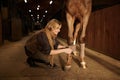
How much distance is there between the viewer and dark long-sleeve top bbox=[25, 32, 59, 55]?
501 cm

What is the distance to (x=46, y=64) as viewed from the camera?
18.8 ft

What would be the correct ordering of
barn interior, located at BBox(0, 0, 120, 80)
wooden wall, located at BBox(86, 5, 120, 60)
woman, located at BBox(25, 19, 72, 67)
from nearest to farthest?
barn interior, located at BBox(0, 0, 120, 80)
woman, located at BBox(25, 19, 72, 67)
wooden wall, located at BBox(86, 5, 120, 60)

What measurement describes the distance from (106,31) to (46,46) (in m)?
4.07

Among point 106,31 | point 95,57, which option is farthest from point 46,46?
point 106,31

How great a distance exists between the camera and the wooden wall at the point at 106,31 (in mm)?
7484

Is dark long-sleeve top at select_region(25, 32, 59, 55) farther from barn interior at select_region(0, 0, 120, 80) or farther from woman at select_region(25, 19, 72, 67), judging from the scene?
barn interior at select_region(0, 0, 120, 80)

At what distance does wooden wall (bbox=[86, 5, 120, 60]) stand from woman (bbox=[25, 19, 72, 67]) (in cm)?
266

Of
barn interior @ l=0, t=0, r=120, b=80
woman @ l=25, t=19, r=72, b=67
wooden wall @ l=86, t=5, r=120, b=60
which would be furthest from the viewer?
wooden wall @ l=86, t=5, r=120, b=60

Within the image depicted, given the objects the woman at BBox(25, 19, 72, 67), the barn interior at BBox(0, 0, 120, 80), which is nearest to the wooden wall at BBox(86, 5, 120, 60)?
the barn interior at BBox(0, 0, 120, 80)

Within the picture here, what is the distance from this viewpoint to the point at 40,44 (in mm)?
5301

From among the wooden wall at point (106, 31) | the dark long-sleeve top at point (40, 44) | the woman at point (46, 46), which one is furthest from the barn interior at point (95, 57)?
the dark long-sleeve top at point (40, 44)

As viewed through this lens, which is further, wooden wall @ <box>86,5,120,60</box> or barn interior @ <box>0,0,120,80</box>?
wooden wall @ <box>86,5,120,60</box>

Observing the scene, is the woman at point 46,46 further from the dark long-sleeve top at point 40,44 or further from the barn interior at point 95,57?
the barn interior at point 95,57

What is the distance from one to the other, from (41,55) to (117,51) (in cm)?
279
